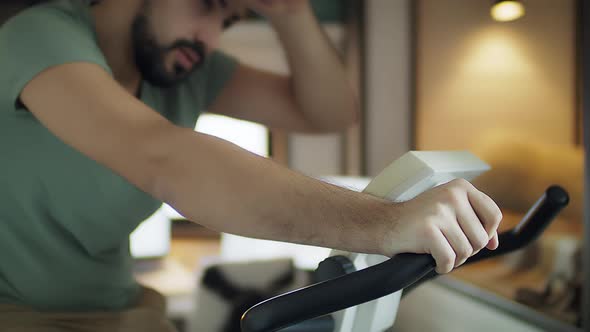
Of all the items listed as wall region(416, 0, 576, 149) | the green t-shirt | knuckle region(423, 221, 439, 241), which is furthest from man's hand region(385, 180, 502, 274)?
wall region(416, 0, 576, 149)

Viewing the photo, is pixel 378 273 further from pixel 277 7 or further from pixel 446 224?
pixel 277 7

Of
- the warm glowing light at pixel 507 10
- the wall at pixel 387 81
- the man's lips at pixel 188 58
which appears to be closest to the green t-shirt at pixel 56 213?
the man's lips at pixel 188 58

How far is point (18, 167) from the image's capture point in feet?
2.81

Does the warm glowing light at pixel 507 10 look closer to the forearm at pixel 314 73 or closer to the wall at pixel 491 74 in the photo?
the wall at pixel 491 74

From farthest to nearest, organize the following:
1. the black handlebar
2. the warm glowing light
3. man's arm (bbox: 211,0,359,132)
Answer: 1. the warm glowing light
2. man's arm (bbox: 211,0,359,132)
3. the black handlebar

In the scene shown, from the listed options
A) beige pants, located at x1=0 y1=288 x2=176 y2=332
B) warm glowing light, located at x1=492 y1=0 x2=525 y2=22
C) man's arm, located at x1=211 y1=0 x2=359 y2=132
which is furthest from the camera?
warm glowing light, located at x1=492 y1=0 x2=525 y2=22

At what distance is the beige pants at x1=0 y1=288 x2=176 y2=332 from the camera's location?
84 cm

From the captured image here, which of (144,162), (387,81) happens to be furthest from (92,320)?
(387,81)

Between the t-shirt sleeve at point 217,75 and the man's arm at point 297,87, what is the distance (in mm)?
25

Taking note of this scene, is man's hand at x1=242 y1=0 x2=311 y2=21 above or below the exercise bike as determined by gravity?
above

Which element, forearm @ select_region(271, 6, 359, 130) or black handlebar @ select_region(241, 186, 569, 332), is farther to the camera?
forearm @ select_region(271, 6, 359, 130)

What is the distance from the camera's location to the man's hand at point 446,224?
1.54 ft

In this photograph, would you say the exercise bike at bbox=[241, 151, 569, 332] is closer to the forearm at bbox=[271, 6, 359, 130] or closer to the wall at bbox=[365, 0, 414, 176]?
the forearm at bbox=[271, 6, 359, 130]

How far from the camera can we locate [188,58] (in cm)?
117
